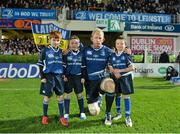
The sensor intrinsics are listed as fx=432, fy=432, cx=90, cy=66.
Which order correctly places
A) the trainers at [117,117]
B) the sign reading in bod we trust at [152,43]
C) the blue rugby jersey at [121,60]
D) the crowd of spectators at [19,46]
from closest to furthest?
the blue rugby jersey at [121,60] → the trainers at [117,117] → the crowd of spectators at [19,46] → the sign reading in bod we trust at [152,43]

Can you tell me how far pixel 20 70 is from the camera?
22688 mm

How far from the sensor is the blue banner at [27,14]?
3319 cm

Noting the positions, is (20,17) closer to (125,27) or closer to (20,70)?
(125,27)

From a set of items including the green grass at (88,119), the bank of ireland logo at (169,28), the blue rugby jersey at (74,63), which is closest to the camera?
the green grass at (88,119)

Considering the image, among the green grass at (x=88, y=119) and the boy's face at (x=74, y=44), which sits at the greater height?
the boy's face at (x=74, y=44)

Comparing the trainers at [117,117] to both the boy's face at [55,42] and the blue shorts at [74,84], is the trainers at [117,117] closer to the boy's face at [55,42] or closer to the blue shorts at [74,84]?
the blue shorts at [74,84]

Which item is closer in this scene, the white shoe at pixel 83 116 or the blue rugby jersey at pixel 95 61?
the blue rugby jersey at pixel 95 61

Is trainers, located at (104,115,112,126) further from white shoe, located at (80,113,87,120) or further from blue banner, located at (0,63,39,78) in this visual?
blue banner, located at (0,63,39,78)

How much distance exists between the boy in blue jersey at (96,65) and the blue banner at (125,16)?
25616 mm

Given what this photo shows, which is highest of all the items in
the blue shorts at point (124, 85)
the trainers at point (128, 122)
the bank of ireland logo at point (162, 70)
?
the blue shorts at point (124, 85)

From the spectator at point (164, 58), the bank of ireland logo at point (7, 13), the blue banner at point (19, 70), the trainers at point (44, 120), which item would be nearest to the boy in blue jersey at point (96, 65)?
the trainers at point (44, 120)

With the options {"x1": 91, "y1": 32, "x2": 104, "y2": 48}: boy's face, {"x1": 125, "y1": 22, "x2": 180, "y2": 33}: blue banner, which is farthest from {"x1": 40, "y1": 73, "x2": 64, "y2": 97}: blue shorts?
{"x1": 125, "y1": 22, "x2": 180, "y2": 33}: blue banner

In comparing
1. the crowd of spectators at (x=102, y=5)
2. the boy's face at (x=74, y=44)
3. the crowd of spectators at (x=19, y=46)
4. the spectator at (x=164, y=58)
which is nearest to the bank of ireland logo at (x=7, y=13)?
the crowd of spectators at (x=102, y=5)

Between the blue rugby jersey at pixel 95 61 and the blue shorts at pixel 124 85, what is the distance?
0.36 meters
